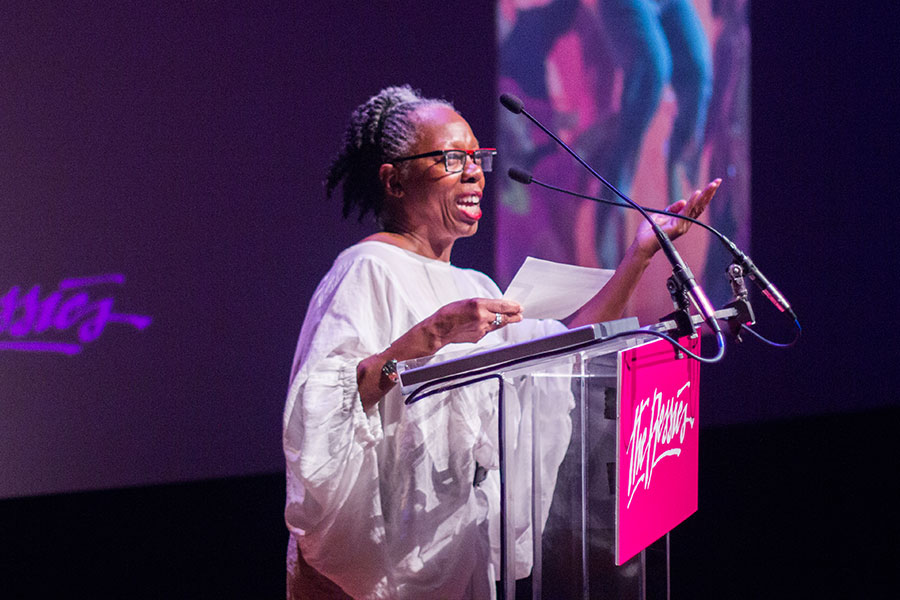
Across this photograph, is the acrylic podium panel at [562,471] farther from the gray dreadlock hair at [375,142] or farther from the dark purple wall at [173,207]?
the dark purple wall at [173,207]

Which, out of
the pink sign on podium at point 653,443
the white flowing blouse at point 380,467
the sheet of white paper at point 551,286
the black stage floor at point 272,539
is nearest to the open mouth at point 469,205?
the white flowing blouse at point 380,467

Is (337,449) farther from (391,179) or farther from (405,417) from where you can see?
(391,179)

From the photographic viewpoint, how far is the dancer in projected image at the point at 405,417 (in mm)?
1284

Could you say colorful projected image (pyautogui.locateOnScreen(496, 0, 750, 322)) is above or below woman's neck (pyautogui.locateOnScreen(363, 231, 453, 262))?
above

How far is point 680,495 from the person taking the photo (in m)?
1.23

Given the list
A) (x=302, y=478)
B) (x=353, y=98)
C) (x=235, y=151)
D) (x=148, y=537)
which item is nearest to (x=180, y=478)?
(x=148, y=537)

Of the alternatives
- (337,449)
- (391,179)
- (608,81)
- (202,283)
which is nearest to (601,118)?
(608,81)

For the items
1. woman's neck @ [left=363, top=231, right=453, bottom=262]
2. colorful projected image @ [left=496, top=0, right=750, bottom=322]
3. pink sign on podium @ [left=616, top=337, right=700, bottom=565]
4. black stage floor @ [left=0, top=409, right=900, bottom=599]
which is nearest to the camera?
pink sign on podium @ [left=616, top=337, right=700, bottom=565]

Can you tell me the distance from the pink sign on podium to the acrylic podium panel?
3cm

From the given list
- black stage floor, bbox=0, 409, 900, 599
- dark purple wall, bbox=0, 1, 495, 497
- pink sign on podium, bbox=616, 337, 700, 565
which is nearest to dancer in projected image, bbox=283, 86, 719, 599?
pink sign on podium, bbox=616, 337, 700, 565

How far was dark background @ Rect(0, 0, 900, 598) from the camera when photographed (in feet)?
9.50

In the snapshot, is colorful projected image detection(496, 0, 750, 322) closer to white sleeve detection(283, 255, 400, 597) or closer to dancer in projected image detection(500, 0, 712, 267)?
dancer in projected image detection(500, 0, 712, 267)

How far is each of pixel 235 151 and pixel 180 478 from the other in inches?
54.4

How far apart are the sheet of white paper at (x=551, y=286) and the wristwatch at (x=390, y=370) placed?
204 mm
